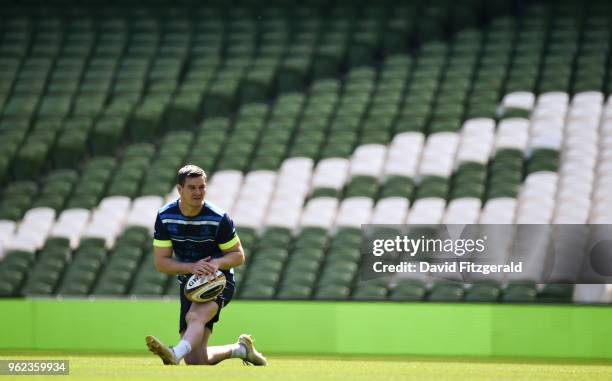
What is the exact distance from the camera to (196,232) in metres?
9.41

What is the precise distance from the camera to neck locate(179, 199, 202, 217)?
9.31m

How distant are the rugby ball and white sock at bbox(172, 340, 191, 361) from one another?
36 centimetres

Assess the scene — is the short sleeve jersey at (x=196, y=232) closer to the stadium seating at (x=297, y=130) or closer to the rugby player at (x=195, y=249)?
the rugby player at (x=195, y=249)

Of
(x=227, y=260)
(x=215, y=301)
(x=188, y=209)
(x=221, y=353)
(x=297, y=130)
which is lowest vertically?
(x=221, y=353)

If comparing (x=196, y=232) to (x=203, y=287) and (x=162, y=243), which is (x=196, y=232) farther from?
(x=203, y=287)

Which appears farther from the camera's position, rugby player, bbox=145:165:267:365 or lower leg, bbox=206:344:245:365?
lower leg, bbox=206:344:245:365

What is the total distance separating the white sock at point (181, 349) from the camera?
8.97 meters

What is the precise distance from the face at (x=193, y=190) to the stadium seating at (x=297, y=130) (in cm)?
643

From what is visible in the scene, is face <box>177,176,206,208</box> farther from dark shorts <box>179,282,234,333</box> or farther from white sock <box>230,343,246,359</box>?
white sock <box>230,343,246,359</box>

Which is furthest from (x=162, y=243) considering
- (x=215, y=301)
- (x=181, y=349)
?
(x=181, y=349)

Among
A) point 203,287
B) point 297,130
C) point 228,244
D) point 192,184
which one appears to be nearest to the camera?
point 192,184

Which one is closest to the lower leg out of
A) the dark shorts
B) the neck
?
the dark shorts

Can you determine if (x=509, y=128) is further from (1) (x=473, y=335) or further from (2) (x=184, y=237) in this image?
(2) (x=184, y=237)

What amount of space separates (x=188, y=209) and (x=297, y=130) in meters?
11.2
